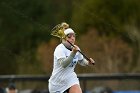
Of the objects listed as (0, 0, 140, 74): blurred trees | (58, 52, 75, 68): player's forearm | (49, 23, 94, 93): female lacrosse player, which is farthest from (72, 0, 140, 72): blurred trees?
(58, 52, 75, 68): player's forearm

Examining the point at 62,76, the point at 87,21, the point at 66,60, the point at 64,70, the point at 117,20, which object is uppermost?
the point at 66,60

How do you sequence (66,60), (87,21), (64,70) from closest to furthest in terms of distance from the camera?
(66,60) < (64,70) < (87,21)

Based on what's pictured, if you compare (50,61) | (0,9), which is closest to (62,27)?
(0,9)

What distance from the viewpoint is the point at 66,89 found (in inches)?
519

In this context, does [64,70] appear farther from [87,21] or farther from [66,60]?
[87,21]

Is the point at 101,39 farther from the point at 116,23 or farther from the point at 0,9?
the point at 0,9

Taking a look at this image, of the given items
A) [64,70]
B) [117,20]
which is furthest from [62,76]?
[117,20]

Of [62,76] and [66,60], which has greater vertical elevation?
[66,60]

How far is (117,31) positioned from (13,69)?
12746 millimetres

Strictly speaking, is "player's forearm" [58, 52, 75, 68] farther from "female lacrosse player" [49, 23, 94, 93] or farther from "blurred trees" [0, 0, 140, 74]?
"blurred trees" [0, 0, 140, 74]

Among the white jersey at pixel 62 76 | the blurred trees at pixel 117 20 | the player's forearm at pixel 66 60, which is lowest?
the blurred trees at pixel 117 20

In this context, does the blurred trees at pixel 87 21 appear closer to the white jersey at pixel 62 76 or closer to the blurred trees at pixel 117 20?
the blurred trees at pixel 117 20

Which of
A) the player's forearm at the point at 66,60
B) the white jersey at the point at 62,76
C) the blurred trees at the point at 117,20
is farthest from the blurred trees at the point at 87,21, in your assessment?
the player's forearm at the point at 66,60

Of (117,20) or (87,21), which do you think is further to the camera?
(87,21)
